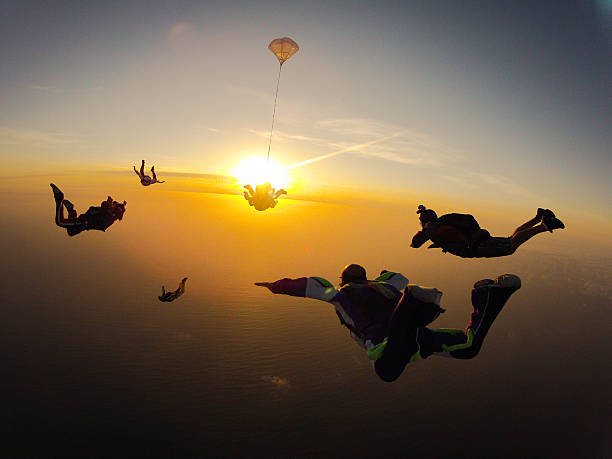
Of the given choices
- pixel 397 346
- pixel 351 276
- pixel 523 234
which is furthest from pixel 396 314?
pixel 523 234

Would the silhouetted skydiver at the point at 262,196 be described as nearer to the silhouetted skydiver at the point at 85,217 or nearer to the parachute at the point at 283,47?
the silhouetted skydiver at the point at 85,217

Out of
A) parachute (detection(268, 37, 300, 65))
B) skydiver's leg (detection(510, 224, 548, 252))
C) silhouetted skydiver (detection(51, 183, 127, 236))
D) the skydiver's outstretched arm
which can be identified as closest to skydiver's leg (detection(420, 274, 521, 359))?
skydiver's leg (detection(510, 224, 548, 252))

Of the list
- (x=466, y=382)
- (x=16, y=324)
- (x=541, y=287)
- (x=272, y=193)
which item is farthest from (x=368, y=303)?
(x=541, y=287)

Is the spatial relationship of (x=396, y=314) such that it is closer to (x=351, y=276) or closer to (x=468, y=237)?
(x=351, y=276)

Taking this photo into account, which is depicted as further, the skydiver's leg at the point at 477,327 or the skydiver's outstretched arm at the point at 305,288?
the skydiver's leg at the point at 477,327

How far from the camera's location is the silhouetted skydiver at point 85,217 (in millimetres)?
5621

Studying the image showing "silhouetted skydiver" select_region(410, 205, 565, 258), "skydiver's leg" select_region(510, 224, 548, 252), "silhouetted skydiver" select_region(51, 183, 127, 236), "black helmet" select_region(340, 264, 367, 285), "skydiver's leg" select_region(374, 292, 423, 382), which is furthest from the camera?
"silhouetted skydiver" select_region(51, 183, 127, 236)

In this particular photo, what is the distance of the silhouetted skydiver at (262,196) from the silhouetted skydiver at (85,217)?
330cm

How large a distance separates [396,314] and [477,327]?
1.40 metres

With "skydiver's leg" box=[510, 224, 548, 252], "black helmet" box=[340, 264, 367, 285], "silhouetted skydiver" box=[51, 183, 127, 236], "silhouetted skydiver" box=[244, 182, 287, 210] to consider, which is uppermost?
"silhouetted skydiver" box=[244, 182, 287, 210]

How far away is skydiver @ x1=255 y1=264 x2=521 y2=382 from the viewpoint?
8.86ft

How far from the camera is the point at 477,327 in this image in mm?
3240

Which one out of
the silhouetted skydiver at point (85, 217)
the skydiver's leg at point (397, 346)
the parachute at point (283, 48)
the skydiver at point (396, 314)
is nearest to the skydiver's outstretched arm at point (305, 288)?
the skydiver at point (396, 314)

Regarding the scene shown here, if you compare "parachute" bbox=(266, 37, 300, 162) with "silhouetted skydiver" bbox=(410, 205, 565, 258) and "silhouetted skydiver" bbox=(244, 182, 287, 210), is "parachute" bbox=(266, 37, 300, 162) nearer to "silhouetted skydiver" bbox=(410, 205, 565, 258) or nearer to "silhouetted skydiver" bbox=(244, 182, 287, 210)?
"silhouetted skydiver" bbox=(244, 182, 287, 210)
